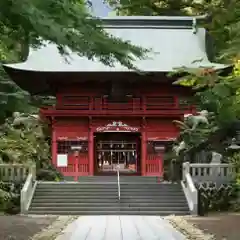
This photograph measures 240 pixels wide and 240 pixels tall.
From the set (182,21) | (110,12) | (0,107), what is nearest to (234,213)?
(0,107)

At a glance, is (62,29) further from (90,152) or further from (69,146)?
(69,146)

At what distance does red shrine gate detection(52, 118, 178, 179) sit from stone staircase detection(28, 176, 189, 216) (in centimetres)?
554

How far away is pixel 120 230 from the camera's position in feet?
45.0

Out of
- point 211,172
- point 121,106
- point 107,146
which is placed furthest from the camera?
point 107,146

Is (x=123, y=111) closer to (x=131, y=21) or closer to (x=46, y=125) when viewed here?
(x=46, y=125)

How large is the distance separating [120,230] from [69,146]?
16.3 meters

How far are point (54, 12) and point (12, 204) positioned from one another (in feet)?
48.2

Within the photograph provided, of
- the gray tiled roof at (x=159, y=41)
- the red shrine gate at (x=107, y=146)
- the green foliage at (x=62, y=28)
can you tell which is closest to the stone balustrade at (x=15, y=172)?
the red shrine gate at (x=107, y=146)

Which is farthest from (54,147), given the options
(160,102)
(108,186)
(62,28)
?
(62,28)

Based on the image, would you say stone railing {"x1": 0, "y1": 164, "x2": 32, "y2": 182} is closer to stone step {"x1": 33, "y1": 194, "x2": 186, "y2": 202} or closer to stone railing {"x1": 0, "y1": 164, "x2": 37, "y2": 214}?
stone railing {"x1": 0, "y1": 164, "x2": 37, "y2": 214}

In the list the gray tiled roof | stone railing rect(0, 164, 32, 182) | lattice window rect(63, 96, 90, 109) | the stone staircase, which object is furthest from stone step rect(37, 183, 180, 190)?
the gray tiled roof

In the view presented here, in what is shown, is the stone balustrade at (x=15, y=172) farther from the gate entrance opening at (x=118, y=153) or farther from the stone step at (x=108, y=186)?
the gate entrance opening at (x=118, y=153)

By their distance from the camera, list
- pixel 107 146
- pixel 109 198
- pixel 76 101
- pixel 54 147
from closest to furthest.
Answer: pixel 109 198, pixel 54 147, pixel 76 101, pixel 107 146

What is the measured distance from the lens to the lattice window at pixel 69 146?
1164 inches
